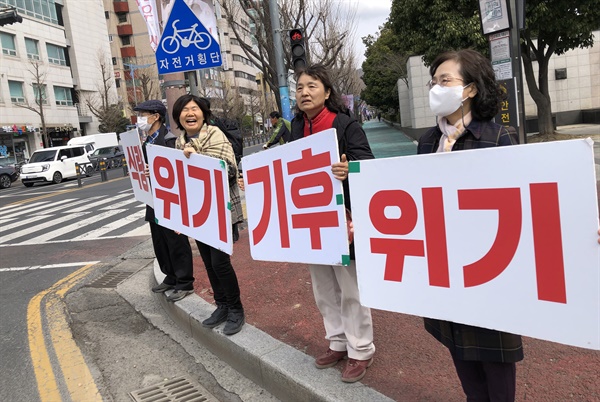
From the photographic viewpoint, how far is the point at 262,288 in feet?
16.4

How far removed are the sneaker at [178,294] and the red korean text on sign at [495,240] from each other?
2.85 metres

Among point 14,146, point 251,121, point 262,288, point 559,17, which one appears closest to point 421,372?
point 262,288

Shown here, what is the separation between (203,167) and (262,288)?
178cm

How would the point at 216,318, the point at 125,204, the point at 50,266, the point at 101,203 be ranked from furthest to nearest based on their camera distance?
1. the point at 101,203
2. the point at 125,204
3. the point at 50,266
4. the point at 216,318

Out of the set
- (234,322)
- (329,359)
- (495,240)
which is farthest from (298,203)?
(234,322)

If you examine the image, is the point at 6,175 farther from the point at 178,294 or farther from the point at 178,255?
the point at 178,294

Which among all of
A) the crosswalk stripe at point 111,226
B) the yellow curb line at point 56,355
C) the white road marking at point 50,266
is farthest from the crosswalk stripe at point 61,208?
the yellow curb line at point 56,355

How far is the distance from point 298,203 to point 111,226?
27.8 ft

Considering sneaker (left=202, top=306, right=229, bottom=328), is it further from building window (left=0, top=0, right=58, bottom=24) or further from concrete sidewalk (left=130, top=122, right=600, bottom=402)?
building window (left=0, top=0, right=58, bottom=24)

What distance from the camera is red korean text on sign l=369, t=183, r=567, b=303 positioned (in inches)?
74.1

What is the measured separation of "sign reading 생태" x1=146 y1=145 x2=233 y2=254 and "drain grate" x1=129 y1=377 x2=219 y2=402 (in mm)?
986

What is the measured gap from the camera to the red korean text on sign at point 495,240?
6.17ft

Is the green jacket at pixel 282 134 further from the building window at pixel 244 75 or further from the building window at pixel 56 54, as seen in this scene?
the building window at pixel 244 75

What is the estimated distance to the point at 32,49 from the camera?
134 feet
